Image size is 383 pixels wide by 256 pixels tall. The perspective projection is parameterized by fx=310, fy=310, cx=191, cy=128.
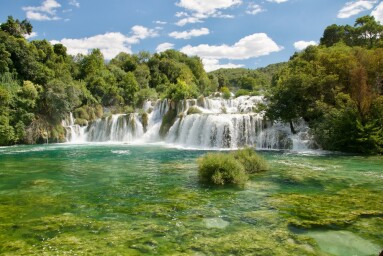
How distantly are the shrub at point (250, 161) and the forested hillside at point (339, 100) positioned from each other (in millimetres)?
8356

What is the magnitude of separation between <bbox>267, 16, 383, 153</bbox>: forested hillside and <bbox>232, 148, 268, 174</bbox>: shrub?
Answer: 836cm

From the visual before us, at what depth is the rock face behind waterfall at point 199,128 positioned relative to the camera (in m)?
24.5

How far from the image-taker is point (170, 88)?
38.4m

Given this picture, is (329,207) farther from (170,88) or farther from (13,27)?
(13,27)

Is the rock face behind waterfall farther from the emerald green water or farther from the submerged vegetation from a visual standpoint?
the submerged vegetation

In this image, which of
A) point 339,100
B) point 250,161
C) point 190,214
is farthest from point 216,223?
point 339,100

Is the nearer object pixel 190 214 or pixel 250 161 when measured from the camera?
pixel 190 214

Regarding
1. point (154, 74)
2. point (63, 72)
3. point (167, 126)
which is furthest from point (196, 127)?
point (154, 74)

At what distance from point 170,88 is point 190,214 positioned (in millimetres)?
31390

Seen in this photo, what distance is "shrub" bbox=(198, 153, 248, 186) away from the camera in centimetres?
1120

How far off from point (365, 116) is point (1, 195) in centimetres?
1930

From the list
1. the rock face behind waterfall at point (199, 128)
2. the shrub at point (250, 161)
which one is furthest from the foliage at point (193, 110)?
the shrub at point (250, 161)

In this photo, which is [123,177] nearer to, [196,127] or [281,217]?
[281,217]

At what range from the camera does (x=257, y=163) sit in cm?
1376
